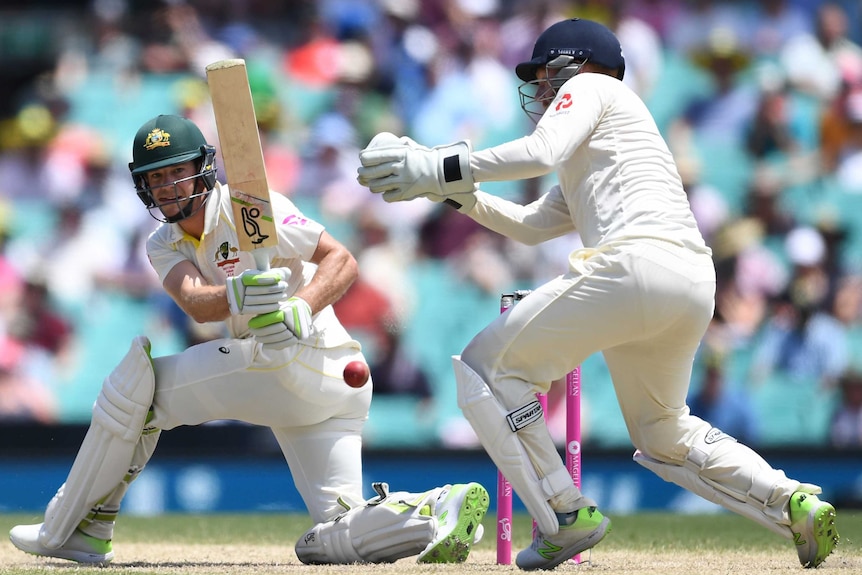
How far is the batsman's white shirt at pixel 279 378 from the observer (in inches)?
165

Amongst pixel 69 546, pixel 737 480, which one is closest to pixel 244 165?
pixel 69 546

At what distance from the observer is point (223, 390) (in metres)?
4.20

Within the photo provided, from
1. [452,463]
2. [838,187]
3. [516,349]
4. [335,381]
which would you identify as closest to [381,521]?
[335,381]

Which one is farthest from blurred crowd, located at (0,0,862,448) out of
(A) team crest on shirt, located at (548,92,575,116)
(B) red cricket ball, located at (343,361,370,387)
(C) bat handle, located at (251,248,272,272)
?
(A) team crest on shirt, located at (548,92,575,116)

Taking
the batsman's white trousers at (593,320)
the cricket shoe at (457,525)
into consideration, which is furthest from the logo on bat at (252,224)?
the cricket shoe at (457,525)

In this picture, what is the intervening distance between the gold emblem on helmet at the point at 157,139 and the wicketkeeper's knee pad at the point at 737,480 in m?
1.97

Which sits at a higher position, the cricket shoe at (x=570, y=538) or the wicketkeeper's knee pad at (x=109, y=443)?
the wicketkeeper's knee pad at (x=109, y=443)

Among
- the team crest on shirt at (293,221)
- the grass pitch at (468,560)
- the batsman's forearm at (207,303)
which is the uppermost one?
the team crest on shirt at (293,221)

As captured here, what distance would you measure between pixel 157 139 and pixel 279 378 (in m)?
0.88

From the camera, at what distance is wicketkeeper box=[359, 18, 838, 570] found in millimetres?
3691

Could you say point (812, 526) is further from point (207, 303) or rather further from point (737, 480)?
point (207, 303)

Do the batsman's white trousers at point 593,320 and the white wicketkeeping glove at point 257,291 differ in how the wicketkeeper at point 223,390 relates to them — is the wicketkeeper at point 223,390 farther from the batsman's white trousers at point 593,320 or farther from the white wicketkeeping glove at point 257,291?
the batsman's white trousers at point 593,320

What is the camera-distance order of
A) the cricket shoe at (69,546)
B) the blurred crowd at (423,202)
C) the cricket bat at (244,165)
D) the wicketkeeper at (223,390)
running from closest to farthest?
the cricket bat at (244,165), the wicketkeeper at (223,390), the cricket shoe at (69,546), the blurred crowd at (423,202)

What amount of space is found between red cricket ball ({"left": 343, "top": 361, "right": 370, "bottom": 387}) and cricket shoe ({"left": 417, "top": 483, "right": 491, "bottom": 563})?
46 centimetres
